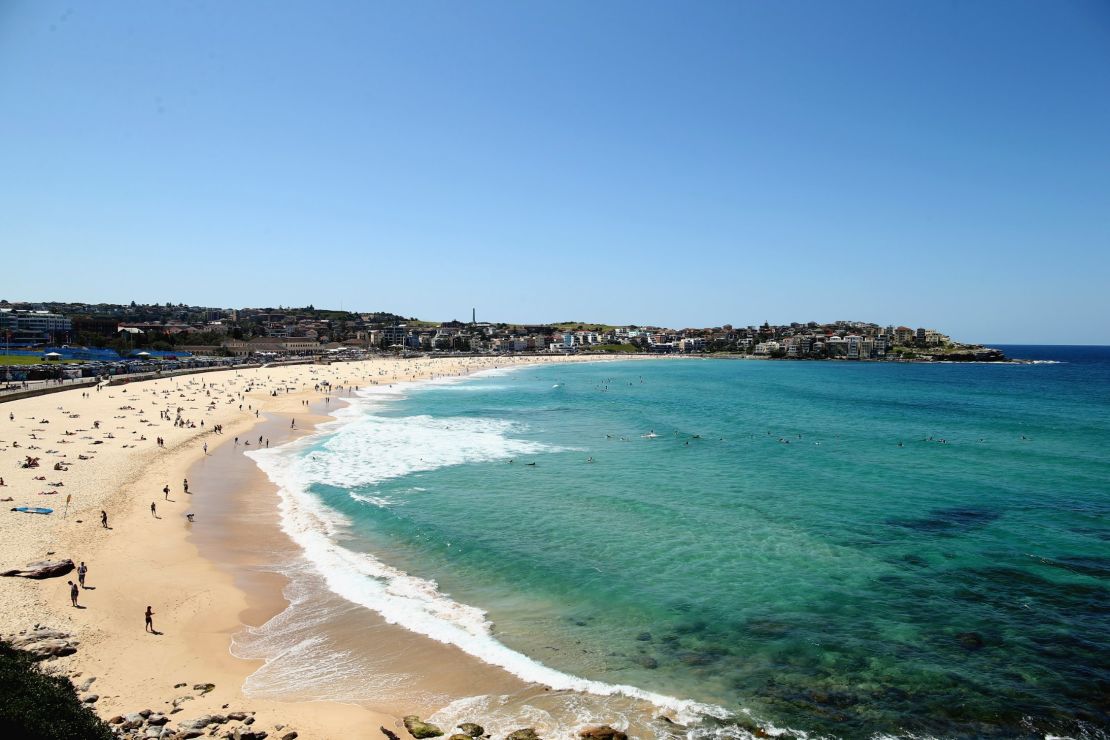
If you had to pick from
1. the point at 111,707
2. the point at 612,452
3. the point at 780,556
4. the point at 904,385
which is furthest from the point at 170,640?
the point at 904,385

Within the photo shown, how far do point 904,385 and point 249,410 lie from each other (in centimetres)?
7858

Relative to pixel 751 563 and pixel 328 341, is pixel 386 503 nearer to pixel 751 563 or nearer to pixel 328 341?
pixel 751 563

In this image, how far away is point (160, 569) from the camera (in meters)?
16.3

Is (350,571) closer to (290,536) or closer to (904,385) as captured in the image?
(290,536)

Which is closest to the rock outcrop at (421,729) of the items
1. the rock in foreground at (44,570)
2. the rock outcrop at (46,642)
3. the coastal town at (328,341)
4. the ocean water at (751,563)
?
the ocean water at (751,563)

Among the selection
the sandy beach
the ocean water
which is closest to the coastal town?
the sandy beach

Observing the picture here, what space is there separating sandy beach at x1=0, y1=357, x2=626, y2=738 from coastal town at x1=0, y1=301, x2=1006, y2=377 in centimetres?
5805

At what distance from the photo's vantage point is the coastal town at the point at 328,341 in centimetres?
10281

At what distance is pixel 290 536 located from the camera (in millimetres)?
19312

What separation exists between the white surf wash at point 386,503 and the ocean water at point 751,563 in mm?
80

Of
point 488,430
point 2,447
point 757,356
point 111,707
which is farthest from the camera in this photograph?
point 757,356

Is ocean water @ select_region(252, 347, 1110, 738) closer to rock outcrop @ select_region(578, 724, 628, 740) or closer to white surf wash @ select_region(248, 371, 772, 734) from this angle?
white surf wash @ select_region(248, 371, 772, 734)

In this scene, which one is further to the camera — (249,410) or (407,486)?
(249,410)

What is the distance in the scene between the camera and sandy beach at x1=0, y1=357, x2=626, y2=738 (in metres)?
10.6
